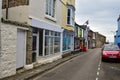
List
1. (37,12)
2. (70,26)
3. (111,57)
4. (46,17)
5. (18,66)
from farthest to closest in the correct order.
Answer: (70,26) → (111,57) → (46,17) → (37,12) → (18,66)

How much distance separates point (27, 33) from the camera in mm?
15977

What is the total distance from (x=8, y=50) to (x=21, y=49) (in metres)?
2.54

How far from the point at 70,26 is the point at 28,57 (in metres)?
17.7

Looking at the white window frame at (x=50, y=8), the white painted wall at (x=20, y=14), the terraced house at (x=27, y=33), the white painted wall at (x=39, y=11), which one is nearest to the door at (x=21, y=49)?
the terraced house at (x=27, y=33)

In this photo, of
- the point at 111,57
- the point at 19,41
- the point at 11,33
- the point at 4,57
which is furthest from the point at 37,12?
the point at 111,57

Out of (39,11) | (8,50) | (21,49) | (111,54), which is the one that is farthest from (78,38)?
(8,50)

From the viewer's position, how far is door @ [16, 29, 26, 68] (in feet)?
47.8

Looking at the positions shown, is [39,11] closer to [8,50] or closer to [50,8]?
[50,8]

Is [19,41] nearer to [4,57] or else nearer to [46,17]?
[4,57]

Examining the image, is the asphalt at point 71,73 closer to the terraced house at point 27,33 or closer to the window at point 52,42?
the terraced house at point 27,33

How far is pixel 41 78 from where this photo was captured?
1309cm

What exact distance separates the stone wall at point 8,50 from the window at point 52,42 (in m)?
7.99

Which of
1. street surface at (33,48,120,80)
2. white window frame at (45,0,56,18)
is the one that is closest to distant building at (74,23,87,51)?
white window frame at (45,0,56,18)

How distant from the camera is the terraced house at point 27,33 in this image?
12539 millimetres
